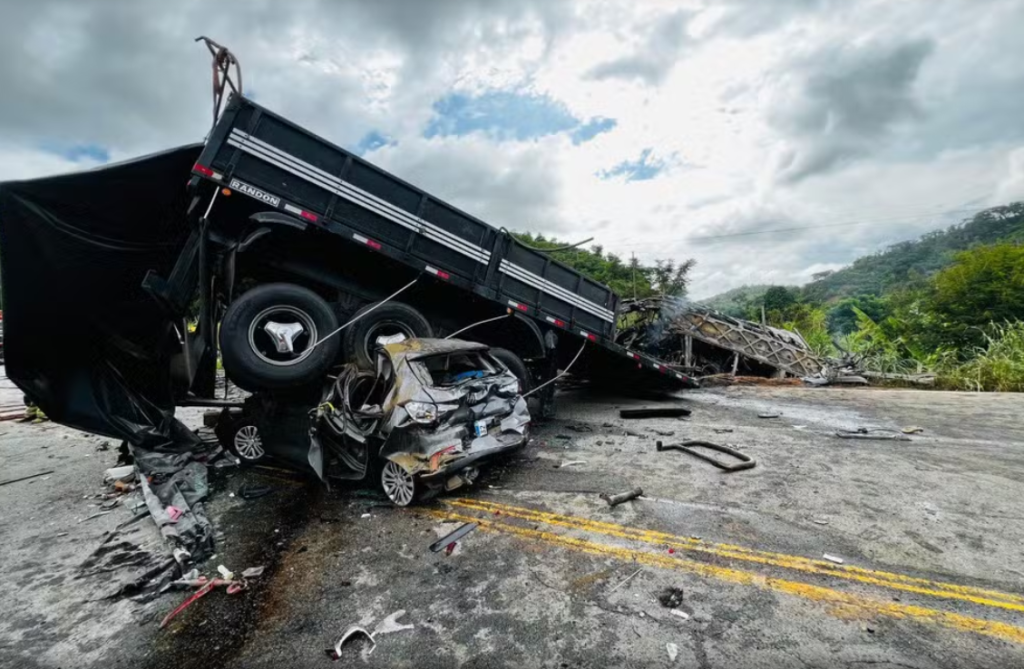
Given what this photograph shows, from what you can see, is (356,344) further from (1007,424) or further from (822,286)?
(822,286)

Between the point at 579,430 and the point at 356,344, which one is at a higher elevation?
the point at 356,344

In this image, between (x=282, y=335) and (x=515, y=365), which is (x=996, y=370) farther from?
(x=282, y=335)

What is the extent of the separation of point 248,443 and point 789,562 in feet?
18.4

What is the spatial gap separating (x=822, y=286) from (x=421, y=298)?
322ft

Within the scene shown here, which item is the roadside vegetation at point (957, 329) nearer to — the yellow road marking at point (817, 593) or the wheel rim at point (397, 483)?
the yellow road marking at point (817, 593)

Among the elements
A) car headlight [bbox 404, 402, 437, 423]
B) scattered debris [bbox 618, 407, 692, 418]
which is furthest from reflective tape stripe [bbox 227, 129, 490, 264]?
scattered debris [bbox 618, 407, 692, 418]

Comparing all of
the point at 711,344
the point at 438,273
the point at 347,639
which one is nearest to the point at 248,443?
the point at 438,273

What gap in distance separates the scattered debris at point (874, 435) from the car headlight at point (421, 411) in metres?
5.31

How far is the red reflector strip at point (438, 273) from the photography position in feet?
18.9

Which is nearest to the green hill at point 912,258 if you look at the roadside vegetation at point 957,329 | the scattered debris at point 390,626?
the roadside vegetation at point 957,329

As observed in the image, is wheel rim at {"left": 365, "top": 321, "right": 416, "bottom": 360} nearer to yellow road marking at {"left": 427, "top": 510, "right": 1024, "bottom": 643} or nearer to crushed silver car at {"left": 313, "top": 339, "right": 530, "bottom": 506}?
crushed silver car at {"left": 313, "top": 339, "right": 530, "bottom": 506}

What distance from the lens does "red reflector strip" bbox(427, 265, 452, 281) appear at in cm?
575

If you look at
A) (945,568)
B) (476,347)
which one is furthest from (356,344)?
(945,568)

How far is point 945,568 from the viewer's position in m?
2.75
